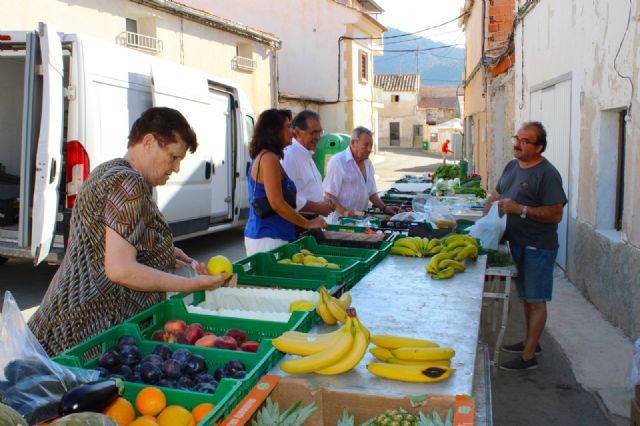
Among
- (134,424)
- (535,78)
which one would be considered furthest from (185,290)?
(535,78)

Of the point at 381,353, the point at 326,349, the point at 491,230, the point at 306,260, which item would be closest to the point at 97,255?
the point at 326,349

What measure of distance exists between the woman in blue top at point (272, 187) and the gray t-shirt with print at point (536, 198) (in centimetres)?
161

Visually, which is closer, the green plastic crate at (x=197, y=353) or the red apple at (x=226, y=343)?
the green plastic crate at (x=197, y=353)

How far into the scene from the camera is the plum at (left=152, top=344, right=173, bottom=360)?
231cm

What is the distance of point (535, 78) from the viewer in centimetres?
995

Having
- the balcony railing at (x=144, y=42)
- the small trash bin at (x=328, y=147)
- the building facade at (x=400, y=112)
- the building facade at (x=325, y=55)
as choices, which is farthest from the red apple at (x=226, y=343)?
the building facade at (x=400, y=112)

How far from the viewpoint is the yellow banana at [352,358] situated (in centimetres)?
233

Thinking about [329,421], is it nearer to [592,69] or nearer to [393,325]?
[393,325]

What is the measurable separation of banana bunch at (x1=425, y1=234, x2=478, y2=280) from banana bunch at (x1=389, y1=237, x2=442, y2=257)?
0.08 metres

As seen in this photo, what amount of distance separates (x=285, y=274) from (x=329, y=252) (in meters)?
0.76

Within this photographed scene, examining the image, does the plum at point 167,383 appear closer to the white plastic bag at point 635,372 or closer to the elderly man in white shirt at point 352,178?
the white plastic bag at point 635,372

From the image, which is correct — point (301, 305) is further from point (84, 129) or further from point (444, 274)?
point (84, 129)

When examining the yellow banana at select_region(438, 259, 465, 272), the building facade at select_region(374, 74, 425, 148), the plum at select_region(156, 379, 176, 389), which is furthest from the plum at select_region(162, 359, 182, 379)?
the building facade at select_region(374, 74, 425, 148)

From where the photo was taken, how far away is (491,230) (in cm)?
498
